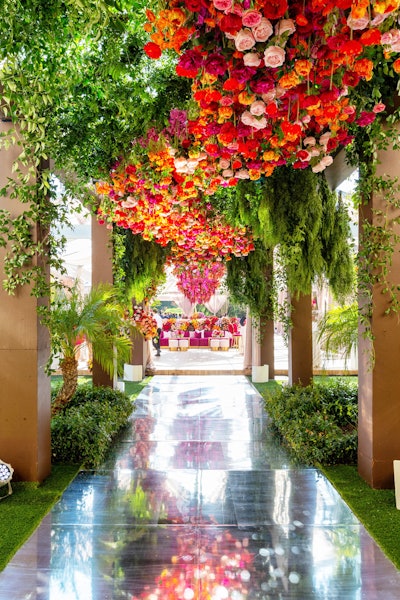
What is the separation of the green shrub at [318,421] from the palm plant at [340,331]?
2.33 ft

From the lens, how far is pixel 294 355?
759 centimetres

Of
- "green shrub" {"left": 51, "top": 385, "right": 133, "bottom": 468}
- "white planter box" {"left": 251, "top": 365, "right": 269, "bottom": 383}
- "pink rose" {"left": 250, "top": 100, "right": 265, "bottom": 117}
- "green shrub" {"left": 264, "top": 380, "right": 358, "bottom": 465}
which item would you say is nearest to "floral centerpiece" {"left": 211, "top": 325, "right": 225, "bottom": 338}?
"white planter box" {"left": 251, "top": 365, "right": 269, "bottom": 383}

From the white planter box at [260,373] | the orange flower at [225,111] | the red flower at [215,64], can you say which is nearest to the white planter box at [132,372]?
the white planter box at [260,373]

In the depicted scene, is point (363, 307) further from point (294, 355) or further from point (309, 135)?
point (294, 355)

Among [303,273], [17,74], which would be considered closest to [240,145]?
[17,74]

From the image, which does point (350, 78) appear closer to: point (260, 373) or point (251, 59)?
point (251, 59)

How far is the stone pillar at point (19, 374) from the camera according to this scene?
13.4 ft

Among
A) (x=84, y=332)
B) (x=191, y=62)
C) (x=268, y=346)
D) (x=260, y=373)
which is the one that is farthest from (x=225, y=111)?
(x=268, y=346)

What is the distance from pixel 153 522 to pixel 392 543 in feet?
4.97

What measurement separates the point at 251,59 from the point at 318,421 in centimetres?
427

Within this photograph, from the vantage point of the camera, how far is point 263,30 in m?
1.55

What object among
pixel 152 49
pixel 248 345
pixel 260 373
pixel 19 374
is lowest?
pixel 260 373

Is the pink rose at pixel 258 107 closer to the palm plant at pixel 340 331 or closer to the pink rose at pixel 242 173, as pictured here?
the pink rose at pixel 242 173

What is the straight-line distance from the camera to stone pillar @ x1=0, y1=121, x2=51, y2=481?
13.4 ft
